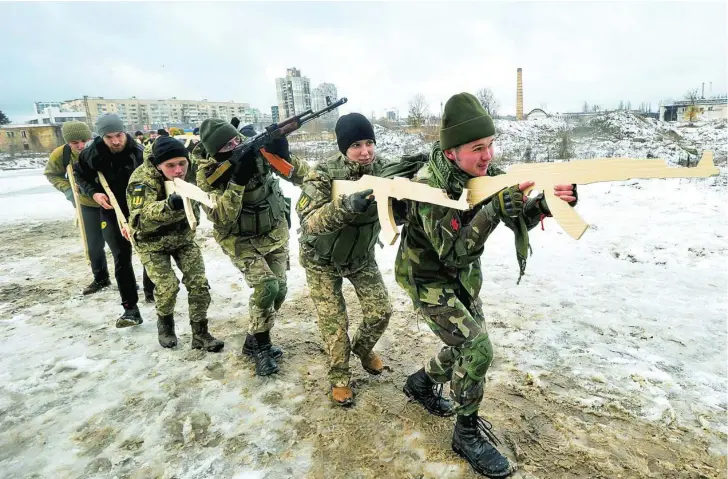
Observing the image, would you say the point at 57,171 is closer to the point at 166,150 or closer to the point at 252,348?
the point at 166,150

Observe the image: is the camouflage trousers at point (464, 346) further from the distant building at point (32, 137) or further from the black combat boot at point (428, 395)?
the distant building at point (32, 137)

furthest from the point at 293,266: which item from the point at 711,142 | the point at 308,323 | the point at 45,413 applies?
the point at 711,142

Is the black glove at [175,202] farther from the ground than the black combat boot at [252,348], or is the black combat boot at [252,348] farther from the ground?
the black glove at [175,202]

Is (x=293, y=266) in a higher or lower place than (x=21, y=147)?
lower

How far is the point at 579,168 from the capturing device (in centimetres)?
167

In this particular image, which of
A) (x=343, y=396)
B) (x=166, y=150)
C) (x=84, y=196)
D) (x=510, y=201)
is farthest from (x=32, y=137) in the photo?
(x=510, y=201)

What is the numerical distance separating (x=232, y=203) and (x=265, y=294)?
2.69 feet

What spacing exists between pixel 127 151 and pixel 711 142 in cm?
2240

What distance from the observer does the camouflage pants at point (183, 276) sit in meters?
3.95

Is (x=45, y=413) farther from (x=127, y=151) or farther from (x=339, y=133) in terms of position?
(x=339, y=133)

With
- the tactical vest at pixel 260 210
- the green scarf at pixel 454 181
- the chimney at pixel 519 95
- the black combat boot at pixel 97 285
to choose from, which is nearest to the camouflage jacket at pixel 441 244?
the green scarf at pixel 454 181

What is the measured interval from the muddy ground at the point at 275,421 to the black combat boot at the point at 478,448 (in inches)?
3.4

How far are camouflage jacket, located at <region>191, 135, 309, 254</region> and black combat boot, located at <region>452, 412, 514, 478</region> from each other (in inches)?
81.7

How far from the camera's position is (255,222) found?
362cm
